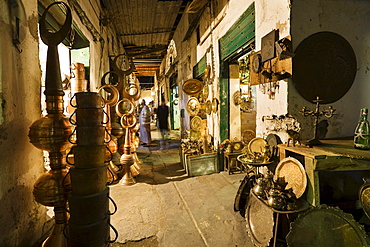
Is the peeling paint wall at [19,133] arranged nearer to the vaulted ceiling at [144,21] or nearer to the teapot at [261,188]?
the teapot at [261,188]

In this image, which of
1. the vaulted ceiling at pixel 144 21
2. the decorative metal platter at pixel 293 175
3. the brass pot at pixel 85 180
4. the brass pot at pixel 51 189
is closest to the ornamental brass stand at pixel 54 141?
the brass pot at pixel 51 189

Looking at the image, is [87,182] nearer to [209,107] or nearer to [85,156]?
[85,156]

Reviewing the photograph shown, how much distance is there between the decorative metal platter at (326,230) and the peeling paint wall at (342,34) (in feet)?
3.38

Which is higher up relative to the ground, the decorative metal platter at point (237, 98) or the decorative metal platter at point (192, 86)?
the decorative metal platter at point (192, 86)

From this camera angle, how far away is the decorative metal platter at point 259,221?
202cm

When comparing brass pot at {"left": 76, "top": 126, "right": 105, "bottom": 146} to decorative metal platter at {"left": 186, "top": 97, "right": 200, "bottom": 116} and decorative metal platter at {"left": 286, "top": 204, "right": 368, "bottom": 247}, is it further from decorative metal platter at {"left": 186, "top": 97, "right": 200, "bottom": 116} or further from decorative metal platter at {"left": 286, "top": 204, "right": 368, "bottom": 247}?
decorative metal platter at {"left": 186, "top": 97, "right": 200, "bottom": 116}

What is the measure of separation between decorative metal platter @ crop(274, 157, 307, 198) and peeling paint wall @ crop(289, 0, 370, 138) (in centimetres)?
52

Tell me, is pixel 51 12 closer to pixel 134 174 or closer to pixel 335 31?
pixel 134 174

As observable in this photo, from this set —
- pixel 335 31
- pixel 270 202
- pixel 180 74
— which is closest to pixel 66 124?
pixel 270 202

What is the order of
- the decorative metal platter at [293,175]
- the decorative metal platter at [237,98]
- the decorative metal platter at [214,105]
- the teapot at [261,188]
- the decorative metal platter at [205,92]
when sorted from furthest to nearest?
1. the decorative metal platter at [205,92]
2. the decorative metal platter at [214,105]
3. the decorative metal platter at [237,98]
4. the teapot at [261,188]
5. the decorative metal platter at [293,175]

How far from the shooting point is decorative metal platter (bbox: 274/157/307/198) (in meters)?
2.00

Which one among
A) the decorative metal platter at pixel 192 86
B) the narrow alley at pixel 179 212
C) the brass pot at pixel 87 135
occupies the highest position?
the decorative metal platter at pixel 192 86

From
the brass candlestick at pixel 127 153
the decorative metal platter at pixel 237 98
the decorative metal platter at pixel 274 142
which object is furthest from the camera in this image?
the decorative metal platter at pixel 237 98

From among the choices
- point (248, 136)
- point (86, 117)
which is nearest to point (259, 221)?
point (86, 117)
